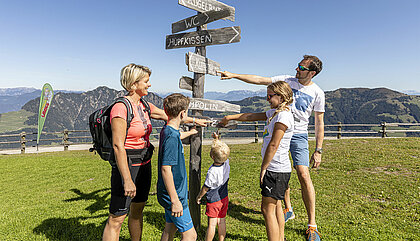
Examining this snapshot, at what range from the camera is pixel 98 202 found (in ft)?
19.8

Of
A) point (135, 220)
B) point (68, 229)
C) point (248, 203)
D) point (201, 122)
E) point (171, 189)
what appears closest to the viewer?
point (171, 189)

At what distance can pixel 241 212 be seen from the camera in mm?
5184

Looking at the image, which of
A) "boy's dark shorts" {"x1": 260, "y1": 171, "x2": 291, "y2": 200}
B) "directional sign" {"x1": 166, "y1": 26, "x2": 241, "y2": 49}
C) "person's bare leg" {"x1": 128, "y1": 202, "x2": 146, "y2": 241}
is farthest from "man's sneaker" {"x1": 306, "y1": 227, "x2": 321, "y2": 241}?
"directional sign" {"x1": 166, "y1": 26, "x2": 241, "y2": 49}

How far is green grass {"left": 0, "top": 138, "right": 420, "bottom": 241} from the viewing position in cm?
419

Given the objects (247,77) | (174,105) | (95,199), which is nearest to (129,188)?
(174,105)

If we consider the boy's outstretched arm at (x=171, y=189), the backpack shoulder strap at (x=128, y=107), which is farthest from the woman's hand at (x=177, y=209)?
the backpack shoulder strap at (x=128, y=107)

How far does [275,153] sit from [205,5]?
2493 millimetres

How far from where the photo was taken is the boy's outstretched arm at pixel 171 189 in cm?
248

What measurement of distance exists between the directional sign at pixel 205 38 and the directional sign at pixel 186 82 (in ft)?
1.80

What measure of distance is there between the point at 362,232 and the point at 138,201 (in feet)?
12.2

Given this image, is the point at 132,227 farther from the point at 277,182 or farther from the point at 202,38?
the point at 202,38

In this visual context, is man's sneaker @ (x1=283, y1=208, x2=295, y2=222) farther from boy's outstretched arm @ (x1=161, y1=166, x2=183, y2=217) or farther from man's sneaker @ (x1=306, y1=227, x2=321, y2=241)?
boy's outstretched arm @ (x1=161, y1=166, x2=183, y2=217)

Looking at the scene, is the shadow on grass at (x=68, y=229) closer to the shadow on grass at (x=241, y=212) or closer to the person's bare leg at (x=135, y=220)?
the person's bare leg at (x=135, y=220)

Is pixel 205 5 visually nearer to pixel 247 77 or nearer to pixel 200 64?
pixel 200 64
